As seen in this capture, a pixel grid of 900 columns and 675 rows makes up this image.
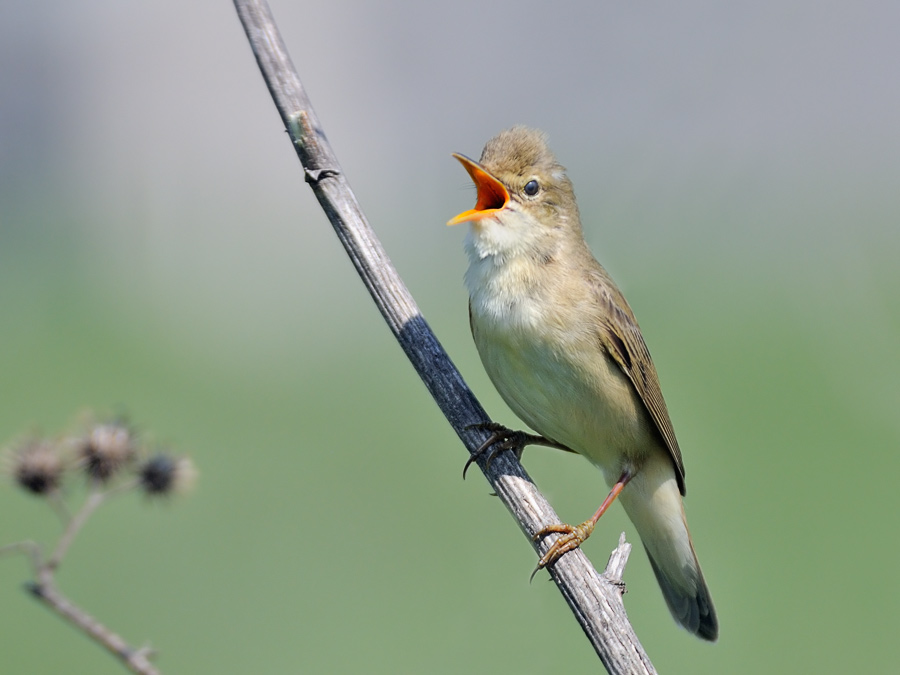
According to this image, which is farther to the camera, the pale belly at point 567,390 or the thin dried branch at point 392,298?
the pale belly at point 567,390

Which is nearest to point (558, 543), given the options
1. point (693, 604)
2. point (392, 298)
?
point (392, 298)

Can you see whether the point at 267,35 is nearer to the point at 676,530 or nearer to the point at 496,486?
the point at 496,486

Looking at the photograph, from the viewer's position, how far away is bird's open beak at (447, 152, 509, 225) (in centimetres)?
275

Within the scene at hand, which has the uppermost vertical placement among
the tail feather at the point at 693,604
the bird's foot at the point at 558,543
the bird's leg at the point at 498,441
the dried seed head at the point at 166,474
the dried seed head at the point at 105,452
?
the dried seed head at the point at 105,452

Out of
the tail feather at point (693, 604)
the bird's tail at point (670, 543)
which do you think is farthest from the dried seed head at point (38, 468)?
the tail feather at point (693, 604)

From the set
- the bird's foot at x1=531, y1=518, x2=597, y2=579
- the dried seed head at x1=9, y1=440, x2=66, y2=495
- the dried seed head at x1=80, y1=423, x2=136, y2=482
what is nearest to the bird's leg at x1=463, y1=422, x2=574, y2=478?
the bird's foot at x1=531, y1=518, x2=597, y2=579

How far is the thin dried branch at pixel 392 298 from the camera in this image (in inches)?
91.4

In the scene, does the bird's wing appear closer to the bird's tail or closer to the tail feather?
the bird's tail

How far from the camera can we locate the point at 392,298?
246 centimetres

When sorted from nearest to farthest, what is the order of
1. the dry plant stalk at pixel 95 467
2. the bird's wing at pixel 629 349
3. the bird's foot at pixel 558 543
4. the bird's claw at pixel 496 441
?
the dry plant stalk at pixel 95 467
the bird's foot at pixel 558 543
the bird's claw at pixel 496 441
the bird's wing at pixel 629 349

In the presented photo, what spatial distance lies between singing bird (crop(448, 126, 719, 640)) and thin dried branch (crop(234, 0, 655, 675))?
0.16 metres

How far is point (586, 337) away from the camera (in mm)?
2859

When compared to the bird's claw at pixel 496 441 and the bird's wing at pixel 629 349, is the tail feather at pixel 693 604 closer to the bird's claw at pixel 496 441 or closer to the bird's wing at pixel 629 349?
the bird's wing at pixel 629 349

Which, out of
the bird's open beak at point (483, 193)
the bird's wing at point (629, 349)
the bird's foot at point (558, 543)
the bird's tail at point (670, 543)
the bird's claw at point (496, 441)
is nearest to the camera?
the bird's foot at point (558, 543)
